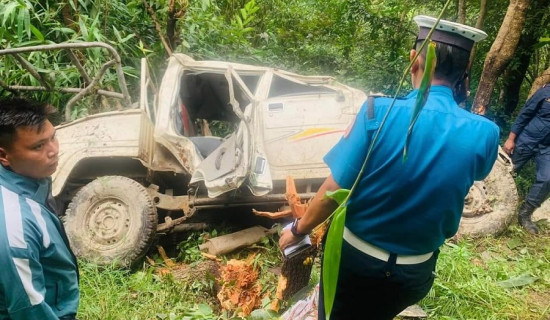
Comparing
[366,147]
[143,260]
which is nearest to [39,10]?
[143,260]

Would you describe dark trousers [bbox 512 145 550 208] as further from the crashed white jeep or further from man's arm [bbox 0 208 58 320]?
man's arm [bbox 0 208 58 320]

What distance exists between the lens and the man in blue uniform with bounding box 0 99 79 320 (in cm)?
135

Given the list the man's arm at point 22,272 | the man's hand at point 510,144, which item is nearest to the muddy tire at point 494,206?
the man's hand at point 510,144

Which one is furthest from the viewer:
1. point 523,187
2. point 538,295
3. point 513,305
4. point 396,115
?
point 523,187

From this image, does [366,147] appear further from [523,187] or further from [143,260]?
[523,187]

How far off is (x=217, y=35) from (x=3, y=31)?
3103 mm

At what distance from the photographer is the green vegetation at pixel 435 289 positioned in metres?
3.08

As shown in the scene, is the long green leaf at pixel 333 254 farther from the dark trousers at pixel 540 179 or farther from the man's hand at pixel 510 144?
the man's hand at pixel 510 144

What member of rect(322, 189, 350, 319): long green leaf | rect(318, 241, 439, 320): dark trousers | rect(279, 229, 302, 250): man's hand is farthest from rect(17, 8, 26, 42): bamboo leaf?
rect(322, 189, 350, 319): long green leaf

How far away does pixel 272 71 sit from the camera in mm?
4395

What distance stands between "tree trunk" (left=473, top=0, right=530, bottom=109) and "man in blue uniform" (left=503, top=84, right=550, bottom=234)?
0.47 metres

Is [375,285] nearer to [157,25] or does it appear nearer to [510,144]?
[510,144]

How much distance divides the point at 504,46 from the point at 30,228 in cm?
491

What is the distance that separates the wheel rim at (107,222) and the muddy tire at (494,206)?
3330 millimetres
